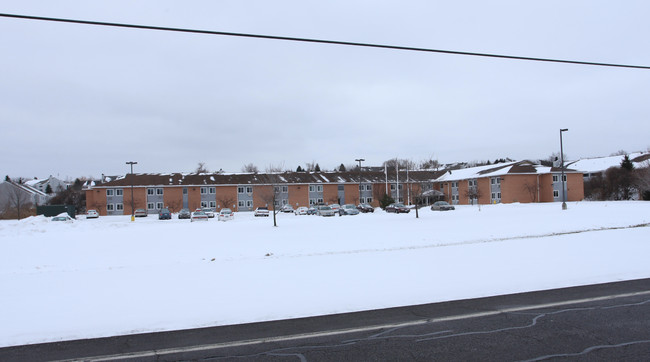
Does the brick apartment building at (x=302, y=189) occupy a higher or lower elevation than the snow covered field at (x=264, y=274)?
higher

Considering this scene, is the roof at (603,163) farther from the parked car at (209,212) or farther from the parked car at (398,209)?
the parked car at (209,212)

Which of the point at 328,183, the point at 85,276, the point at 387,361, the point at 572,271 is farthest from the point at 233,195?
the point at 387,361

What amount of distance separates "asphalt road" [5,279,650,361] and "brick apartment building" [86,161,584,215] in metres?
58.3

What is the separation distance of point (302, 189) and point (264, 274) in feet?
215

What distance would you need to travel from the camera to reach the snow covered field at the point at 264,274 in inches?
345

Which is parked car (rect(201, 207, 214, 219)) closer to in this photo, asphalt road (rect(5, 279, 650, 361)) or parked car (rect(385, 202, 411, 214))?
parked car (rect(385, 202, 411, 214))

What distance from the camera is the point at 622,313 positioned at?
7383 millimetres

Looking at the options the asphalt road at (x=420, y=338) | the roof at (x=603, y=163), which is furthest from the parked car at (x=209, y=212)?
the roof at (x=603, y=163)

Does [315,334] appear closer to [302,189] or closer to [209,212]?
[209,212]

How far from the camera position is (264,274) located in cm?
1318

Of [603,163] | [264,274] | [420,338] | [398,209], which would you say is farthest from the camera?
[603,163]

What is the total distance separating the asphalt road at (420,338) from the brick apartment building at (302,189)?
5829cm

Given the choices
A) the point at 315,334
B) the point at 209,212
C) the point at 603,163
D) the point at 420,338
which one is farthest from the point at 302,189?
the point at 420,338

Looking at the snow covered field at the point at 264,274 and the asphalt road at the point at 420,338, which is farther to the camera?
the snow covered field at the point at 264,274
